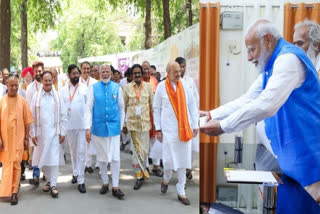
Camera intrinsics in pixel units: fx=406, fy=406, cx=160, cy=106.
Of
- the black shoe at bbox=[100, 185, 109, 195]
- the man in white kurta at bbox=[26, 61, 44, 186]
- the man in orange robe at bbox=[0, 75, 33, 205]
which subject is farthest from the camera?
the man in white kurta at bbox=[26, 61, 44, 186]

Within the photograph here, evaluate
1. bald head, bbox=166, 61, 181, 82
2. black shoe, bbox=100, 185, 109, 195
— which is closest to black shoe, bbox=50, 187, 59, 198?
black shoe, bbox=100, 185, 109, 195

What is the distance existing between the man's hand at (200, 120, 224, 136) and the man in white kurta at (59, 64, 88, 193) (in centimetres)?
348

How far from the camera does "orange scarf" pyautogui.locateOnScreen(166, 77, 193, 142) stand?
15.1 feet

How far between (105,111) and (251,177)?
10.1 ft

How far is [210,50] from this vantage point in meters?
2.16

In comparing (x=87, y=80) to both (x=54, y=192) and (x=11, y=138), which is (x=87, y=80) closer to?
(x=11, y=138)

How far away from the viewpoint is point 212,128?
211 centimetres

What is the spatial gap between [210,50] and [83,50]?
30.0 m

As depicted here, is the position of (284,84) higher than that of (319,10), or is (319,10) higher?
(319,10)

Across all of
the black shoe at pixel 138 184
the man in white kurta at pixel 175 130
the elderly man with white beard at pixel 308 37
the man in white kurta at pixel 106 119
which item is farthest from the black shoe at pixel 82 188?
the elderly man with white beard at pixel 308 37

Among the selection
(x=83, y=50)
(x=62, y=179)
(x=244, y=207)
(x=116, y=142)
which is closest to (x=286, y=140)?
(x=244, y=207)

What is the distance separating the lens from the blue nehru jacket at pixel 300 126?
6.50 feet

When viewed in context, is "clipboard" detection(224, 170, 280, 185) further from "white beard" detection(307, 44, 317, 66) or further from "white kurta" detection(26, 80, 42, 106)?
"white kurta" detection(26, 80, 42, 106)

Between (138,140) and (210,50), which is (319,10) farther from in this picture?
(138,140)
